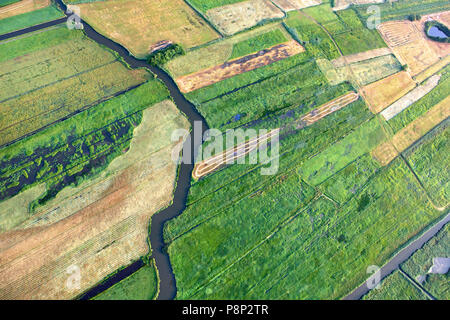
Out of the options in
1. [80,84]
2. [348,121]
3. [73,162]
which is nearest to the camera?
[73,162]

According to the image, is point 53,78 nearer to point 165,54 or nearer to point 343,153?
point 165,54

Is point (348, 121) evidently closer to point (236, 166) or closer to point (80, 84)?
point (236, 166)

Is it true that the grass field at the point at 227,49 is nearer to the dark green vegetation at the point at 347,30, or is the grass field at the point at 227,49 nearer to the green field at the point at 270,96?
the green field at the point at 270,96

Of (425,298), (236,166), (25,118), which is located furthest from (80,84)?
(425,298)

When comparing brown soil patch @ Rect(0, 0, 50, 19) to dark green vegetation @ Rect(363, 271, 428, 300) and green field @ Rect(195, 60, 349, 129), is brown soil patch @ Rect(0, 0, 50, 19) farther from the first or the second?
dark green vegetation @ Rect(363, 271, 428, 300)
